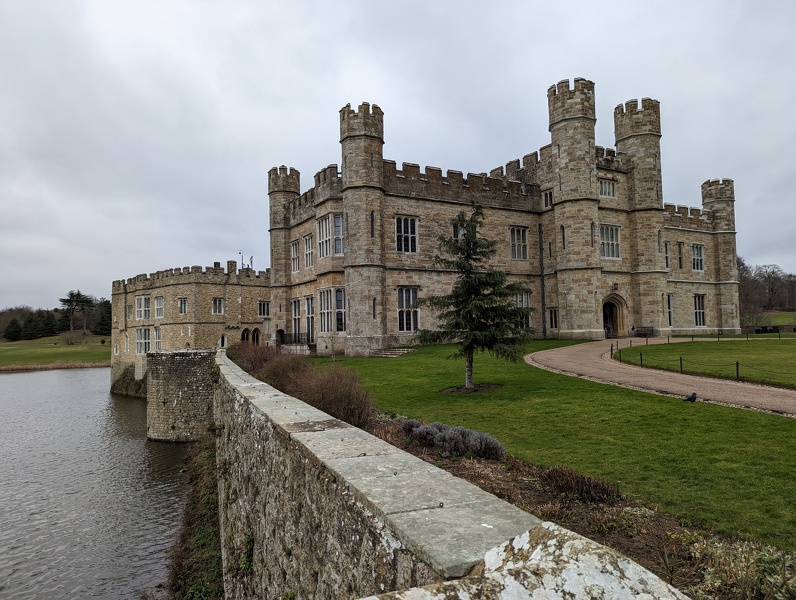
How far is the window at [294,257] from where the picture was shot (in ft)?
105

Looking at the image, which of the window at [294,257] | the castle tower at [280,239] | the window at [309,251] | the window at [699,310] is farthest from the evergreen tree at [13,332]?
the window at [699,310]

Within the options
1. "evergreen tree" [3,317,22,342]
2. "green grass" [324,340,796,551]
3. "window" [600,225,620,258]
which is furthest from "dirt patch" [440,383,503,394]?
"evergreen tree" [3,317,22,342]

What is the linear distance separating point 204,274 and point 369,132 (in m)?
22.3

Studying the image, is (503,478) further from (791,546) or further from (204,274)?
(204,274)

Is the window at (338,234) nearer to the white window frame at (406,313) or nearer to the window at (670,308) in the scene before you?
the white window frame at (406,313)

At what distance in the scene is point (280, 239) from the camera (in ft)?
107

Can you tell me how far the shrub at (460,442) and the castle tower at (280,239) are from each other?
2566cm

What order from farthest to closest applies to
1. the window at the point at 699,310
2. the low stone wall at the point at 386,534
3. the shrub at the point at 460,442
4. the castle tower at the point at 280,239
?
the window at the point at 699,310 < the castle tower at the point at 280,239 < the shrub at the point at 460,442 < the low stone wall at the point at 386,534

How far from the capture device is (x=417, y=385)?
1579 centimetres

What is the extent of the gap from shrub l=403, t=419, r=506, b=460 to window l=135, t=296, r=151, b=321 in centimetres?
4225

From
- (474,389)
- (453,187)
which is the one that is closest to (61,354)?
(453,187)

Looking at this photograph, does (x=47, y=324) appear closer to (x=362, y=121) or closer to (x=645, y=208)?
(x=362, y=121)

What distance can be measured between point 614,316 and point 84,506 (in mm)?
29373

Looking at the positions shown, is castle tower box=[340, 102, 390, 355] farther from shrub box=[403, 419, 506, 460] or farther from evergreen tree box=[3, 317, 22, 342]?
evergreen tree box=[3, 317, 22, 342]
